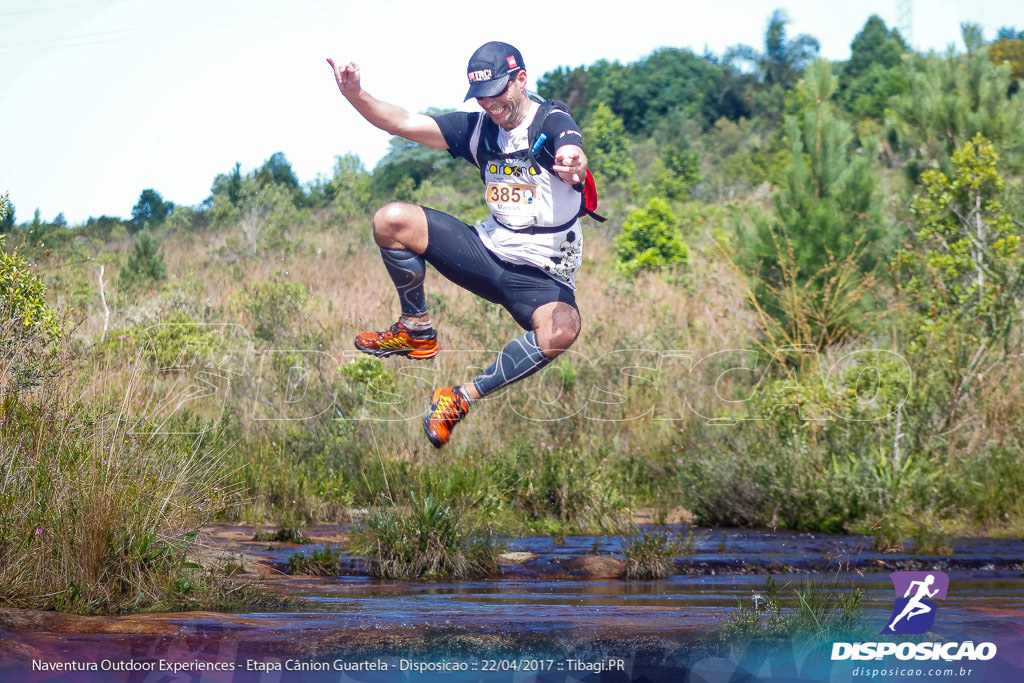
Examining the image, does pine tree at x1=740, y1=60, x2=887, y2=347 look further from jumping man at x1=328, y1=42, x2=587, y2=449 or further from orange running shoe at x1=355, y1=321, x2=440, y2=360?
jumping man at x1=328, y1=42, x2=587, y2=449

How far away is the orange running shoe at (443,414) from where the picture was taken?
20.1 feet

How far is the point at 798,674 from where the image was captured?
195 inches

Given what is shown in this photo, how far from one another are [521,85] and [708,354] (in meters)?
9.66

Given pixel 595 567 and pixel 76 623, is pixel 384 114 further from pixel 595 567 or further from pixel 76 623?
pixel 595 567

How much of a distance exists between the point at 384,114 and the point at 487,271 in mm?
1064

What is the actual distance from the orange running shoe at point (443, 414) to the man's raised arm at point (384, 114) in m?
1.40

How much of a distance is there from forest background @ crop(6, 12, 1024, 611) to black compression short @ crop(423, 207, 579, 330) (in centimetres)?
240

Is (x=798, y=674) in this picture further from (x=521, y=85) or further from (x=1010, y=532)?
(x=1010, y=532)

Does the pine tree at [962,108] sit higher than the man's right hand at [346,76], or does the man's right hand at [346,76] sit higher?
the pine tree at [962,108]

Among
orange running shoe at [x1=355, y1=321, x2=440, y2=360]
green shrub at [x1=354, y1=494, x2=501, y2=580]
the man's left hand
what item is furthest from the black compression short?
green shrub at [x1=354, y1=494, x2=501, y2=580]

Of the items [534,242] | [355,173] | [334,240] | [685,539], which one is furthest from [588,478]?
[355,173]

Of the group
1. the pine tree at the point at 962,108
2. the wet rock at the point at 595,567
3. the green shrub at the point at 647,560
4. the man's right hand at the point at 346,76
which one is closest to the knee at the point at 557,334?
the man's right hand at the point at 346,76

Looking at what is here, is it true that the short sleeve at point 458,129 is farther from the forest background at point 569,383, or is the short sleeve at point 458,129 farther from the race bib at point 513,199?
the forest background at point 569,383

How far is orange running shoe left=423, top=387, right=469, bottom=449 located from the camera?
614 cm
